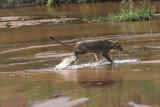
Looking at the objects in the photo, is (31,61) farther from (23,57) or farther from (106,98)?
(106,98)

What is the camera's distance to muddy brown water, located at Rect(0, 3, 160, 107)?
12.5 metres

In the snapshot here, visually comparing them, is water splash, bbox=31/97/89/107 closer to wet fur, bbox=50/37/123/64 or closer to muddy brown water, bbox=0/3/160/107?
muddy brown water, bbox=0/3/160/107

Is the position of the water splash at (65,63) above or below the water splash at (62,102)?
below

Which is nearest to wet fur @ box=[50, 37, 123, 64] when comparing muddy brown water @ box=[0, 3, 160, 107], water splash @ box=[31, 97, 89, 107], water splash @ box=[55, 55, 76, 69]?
water splash @ box=[55, 55, 76, 69]

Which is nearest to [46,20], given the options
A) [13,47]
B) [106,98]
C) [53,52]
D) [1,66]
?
[13,47]

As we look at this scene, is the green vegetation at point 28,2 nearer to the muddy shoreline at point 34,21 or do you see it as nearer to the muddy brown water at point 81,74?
the muddy shoreline at point 34,21

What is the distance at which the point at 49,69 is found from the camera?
58.3ft

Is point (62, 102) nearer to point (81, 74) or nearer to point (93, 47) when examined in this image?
point (81, 74)

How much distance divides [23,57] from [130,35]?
7.26 meters

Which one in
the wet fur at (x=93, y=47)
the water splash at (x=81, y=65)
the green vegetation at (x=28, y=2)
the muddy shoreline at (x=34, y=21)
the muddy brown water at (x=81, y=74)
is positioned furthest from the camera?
the green vegetation at (x=28, y=2)

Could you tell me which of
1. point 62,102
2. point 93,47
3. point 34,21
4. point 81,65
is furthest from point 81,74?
point 34,21

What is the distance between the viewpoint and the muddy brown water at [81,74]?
12.5 metres

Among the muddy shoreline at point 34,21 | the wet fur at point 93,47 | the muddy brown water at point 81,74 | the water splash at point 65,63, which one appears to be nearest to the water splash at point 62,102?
the muddy brown water at point 81,74

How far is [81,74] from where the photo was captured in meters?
16.5
